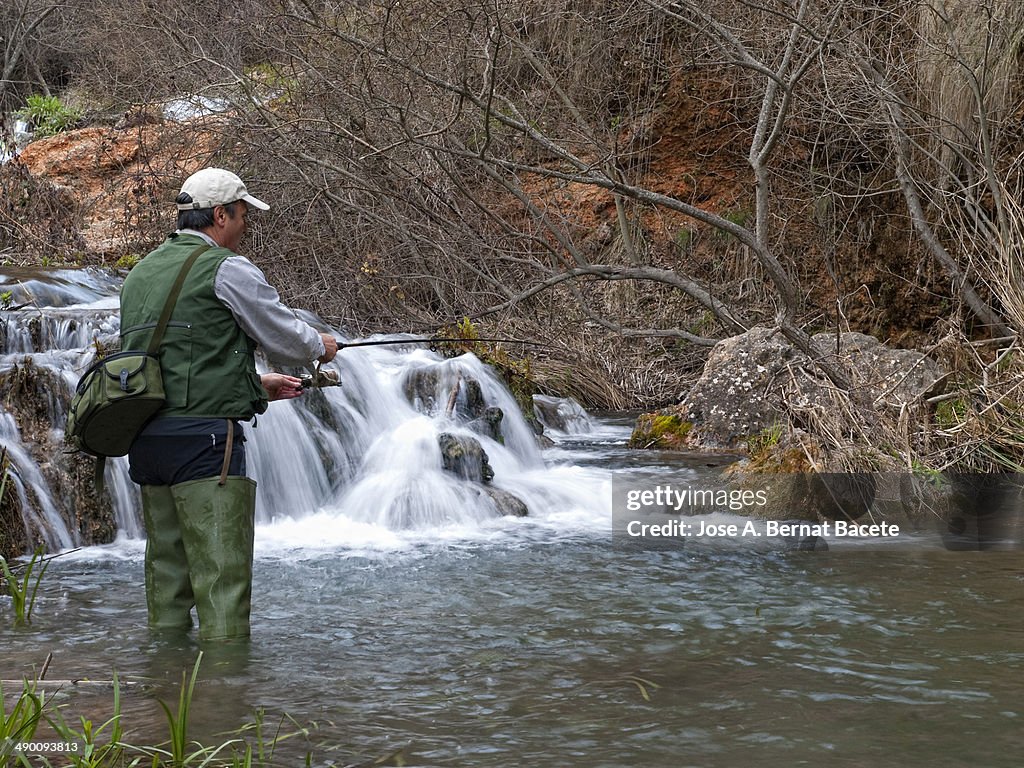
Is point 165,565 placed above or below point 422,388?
→ below

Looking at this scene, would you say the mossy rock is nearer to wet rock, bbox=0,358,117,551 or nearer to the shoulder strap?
wet rock, bbox=0,358,117,551

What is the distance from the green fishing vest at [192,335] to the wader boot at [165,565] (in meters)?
0.38

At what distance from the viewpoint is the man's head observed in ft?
14.6

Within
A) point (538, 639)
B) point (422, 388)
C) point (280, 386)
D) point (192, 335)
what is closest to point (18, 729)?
point (192, 335)

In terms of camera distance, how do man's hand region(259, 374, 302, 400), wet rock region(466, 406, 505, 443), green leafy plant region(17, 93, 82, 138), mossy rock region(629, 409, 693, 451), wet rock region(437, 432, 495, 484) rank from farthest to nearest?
green leafy plant region(17, 93, 82, 138), mossy rock region(629, 409, 693, 451), wet rock region(466, 406, 505, 443), wet rock region(437, 432, 495, 484), man's hand region(259, 374, 302, 400)

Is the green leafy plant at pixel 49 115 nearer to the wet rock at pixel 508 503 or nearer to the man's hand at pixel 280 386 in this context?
the wet rock at pixel 508 503

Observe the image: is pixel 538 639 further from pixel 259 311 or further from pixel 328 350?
pixel 259 311

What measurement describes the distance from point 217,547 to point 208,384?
0.61 meters

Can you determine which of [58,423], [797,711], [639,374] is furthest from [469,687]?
[639,374]

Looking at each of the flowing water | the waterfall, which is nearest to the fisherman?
the flowing water

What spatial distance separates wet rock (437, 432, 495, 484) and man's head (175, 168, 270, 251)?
13.4ft

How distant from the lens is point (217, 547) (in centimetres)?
434

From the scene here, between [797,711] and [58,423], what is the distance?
17.3 feet

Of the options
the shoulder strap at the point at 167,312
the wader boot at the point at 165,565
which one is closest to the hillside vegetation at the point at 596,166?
the shoulder strap at the point at 167,312
